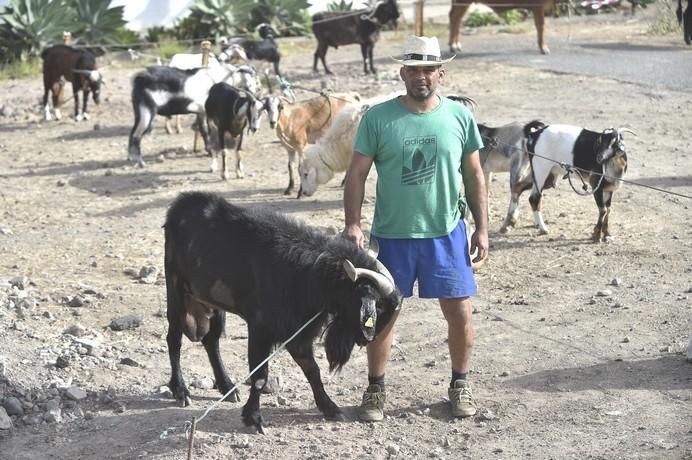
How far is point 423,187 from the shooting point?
6262 mm

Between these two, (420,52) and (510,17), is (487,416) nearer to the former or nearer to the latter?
(420,52)

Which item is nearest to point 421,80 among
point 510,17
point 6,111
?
point 6,111

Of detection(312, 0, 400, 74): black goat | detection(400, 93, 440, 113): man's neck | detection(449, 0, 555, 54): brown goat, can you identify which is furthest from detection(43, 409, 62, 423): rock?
detection(449, 0, 555, 54): brown goat

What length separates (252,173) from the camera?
14523mm

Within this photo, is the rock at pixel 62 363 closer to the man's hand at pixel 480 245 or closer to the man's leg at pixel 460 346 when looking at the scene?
the man's leg at pixel 460 346

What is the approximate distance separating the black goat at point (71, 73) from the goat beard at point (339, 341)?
12267 mm

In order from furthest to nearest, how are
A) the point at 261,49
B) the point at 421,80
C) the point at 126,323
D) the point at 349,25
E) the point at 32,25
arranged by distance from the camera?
the point at 32,25 → the point at 349,25 → the point at 261,49 → the point at 126,323 → the point at 421,80

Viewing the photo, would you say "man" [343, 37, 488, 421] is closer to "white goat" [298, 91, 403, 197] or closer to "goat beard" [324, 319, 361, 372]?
"goat beard" [324, 319, 361, 372]

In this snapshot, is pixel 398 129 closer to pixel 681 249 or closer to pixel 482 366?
pixel 482 366

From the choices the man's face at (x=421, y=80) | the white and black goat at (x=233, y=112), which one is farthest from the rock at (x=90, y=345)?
the white and black goat at (x=233, y=112)

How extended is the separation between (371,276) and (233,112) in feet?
27.8

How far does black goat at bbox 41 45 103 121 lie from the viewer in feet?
58.0

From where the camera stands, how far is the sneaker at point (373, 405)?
21.6 ft

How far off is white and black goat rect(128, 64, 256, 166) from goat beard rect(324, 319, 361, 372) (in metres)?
9.22
